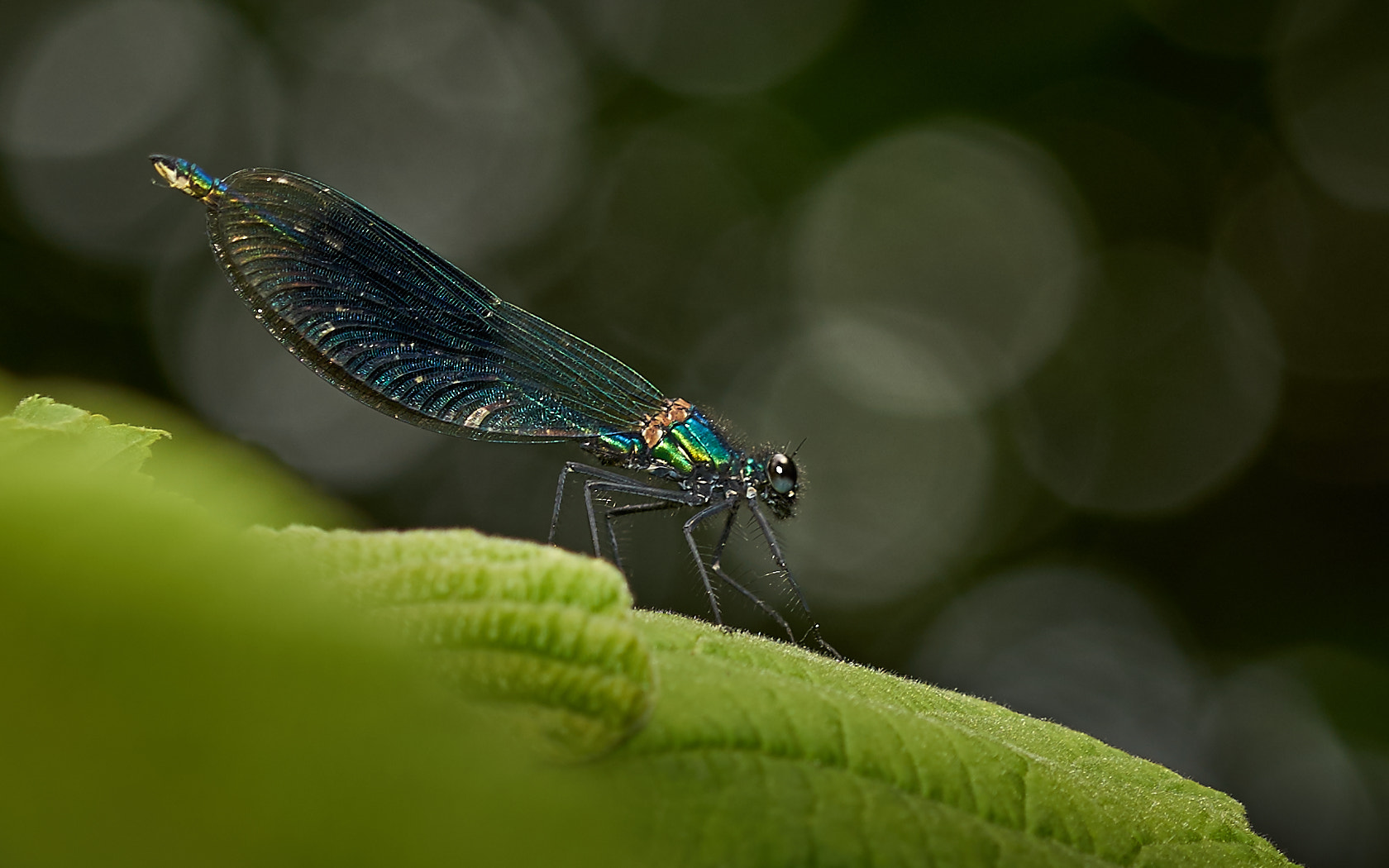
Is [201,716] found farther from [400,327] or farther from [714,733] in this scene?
[400,327]

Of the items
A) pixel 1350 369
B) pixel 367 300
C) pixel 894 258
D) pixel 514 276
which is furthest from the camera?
pixel 894 258

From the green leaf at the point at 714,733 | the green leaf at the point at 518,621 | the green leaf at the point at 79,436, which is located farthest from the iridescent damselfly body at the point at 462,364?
the green leaf at the point at 518,621

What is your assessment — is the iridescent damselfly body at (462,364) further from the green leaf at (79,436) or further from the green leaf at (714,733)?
the green leaf at (79,436)

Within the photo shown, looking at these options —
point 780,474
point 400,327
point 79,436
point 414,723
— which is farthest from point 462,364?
point 414,723

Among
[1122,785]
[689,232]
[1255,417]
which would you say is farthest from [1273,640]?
[1122,785]

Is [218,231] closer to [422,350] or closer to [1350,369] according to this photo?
[422,350]

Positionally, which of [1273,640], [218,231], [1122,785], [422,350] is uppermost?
[218,231]

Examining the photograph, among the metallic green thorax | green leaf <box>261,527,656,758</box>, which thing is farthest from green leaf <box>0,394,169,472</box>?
the metallic green thorax
